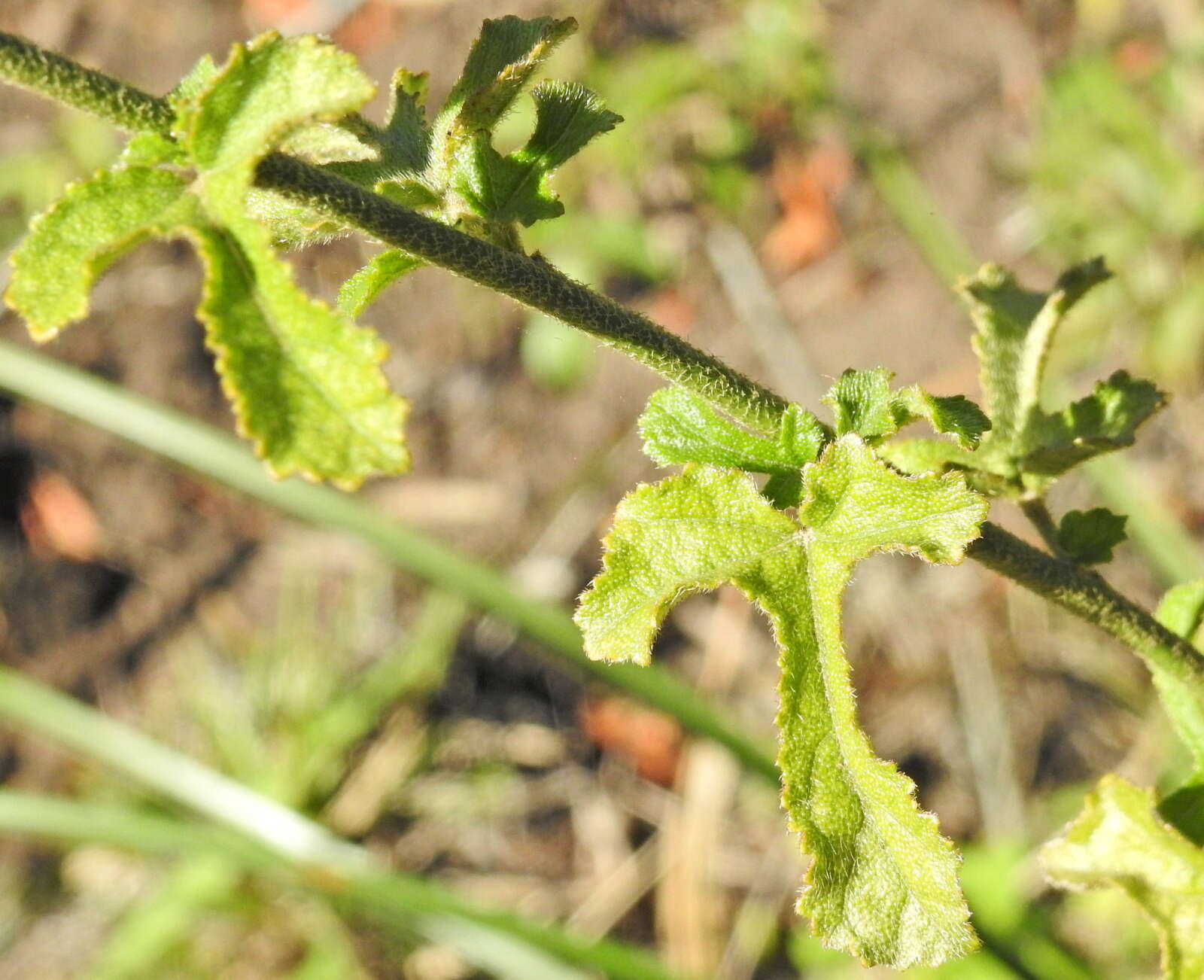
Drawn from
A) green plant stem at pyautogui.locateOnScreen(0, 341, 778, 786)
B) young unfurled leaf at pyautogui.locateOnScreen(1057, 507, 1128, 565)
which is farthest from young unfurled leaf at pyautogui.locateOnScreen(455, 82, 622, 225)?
green plant stem at pyautogui.locateOnScreen(0, 341, 778, 786)

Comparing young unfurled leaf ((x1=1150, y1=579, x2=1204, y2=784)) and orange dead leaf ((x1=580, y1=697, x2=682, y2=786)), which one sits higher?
young unfurled leaf ((x1=1150, y1=579, x2=1204, y2=784))

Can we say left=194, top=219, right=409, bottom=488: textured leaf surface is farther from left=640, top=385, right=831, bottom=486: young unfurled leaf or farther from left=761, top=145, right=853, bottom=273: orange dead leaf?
left=761, top=145, right=853, bottom=273: orange dead leaf

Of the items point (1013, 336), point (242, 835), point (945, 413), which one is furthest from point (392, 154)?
point (242, 835)

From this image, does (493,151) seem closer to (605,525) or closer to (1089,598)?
(1089,598)

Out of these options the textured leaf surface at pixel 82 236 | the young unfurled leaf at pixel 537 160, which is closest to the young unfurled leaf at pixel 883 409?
the young unfurled leaf at pixel 537 160

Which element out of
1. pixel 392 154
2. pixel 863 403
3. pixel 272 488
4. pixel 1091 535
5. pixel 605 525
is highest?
pixel 392 154
